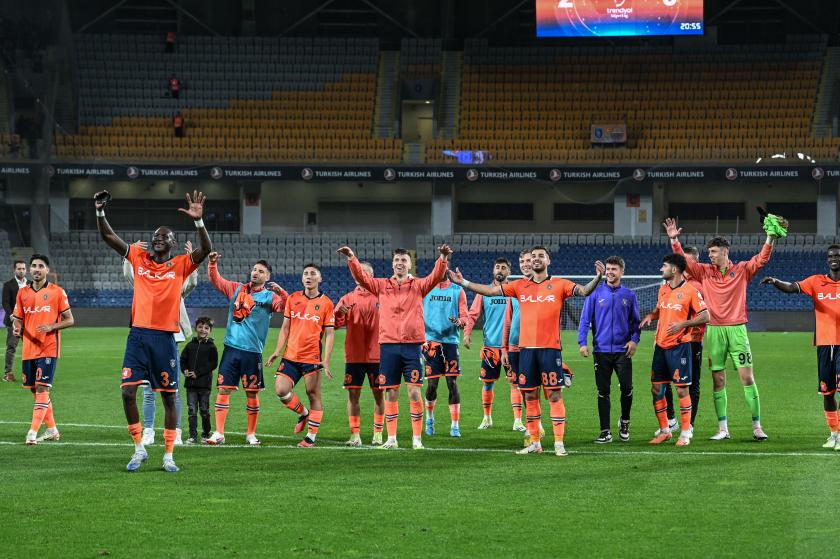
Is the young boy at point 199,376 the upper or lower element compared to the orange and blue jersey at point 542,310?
lower

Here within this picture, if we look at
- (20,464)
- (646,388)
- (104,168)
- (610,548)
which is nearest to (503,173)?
(104,168)

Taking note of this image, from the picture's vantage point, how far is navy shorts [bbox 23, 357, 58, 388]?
1361 cm

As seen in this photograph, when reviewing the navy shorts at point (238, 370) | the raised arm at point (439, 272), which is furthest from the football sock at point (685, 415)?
the navy shorts at point (238, 370)

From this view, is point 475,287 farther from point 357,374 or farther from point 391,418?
point 357,374

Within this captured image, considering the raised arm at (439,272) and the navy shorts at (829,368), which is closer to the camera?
the raised arm at (439,272)

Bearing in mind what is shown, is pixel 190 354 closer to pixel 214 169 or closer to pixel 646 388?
pixel 646 388

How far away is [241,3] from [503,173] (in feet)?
54.6

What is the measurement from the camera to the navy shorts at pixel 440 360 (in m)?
15.1

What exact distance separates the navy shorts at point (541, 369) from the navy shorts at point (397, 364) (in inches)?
51.3

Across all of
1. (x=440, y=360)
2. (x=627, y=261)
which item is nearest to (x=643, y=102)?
(x=627, y=261)

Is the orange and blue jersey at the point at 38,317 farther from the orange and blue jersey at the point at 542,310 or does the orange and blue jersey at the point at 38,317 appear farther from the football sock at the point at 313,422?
the orange and blue jersey at the point at 542,310

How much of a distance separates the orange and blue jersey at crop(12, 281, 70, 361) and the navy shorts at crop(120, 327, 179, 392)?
2.80 meters

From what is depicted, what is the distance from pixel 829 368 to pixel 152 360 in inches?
297

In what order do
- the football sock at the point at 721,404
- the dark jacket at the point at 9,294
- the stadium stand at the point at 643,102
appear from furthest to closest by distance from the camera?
the stadium stand at the point at 643,102
the dark jacket at the point at 9,294
the football sock at the point at 721,404
